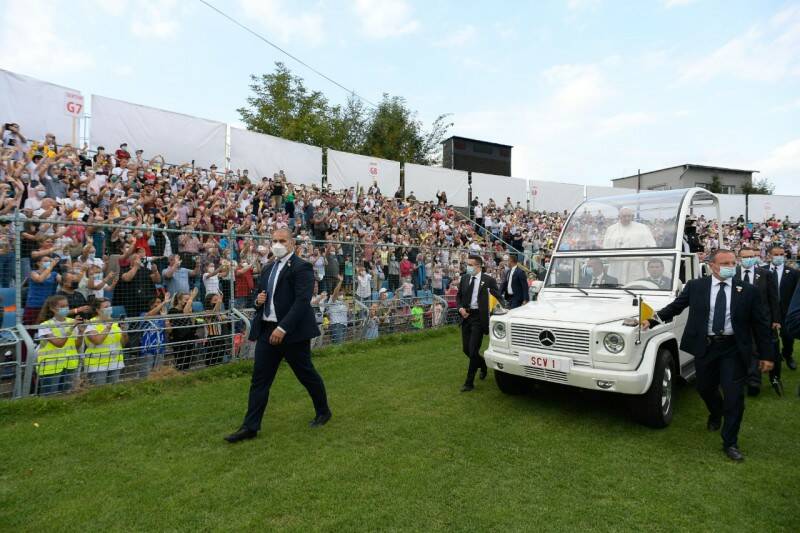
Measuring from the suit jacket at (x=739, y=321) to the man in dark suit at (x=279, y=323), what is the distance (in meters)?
3.96

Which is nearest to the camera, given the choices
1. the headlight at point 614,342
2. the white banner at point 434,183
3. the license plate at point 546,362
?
the headlight at point 614,342

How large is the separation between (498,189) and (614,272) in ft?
74.4

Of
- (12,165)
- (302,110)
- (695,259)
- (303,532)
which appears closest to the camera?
(303,532)

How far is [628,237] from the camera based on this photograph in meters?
7.04

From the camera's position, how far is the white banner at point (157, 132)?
14906 millimetres

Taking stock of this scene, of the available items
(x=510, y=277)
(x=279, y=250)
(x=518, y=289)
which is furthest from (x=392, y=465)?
(x=510, y=277)

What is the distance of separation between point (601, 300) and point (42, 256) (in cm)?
774

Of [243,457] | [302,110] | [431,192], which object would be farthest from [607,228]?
[302,110]

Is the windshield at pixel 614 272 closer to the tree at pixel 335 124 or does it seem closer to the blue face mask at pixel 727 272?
the blue face mask at pixel 727 272

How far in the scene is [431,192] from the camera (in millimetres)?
25531

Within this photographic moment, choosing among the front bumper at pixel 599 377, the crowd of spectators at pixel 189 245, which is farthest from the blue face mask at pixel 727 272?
the crowd of spectators at pixel 189 245

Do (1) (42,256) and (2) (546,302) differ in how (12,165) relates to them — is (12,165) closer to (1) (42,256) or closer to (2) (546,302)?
(1) (42,256)

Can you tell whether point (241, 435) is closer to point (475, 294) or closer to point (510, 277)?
point (475, 294)

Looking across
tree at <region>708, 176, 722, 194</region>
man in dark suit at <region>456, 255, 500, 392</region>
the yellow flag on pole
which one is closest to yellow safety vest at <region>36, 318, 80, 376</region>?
man in dark suit at <region>456, 255, 500, 392</region>
